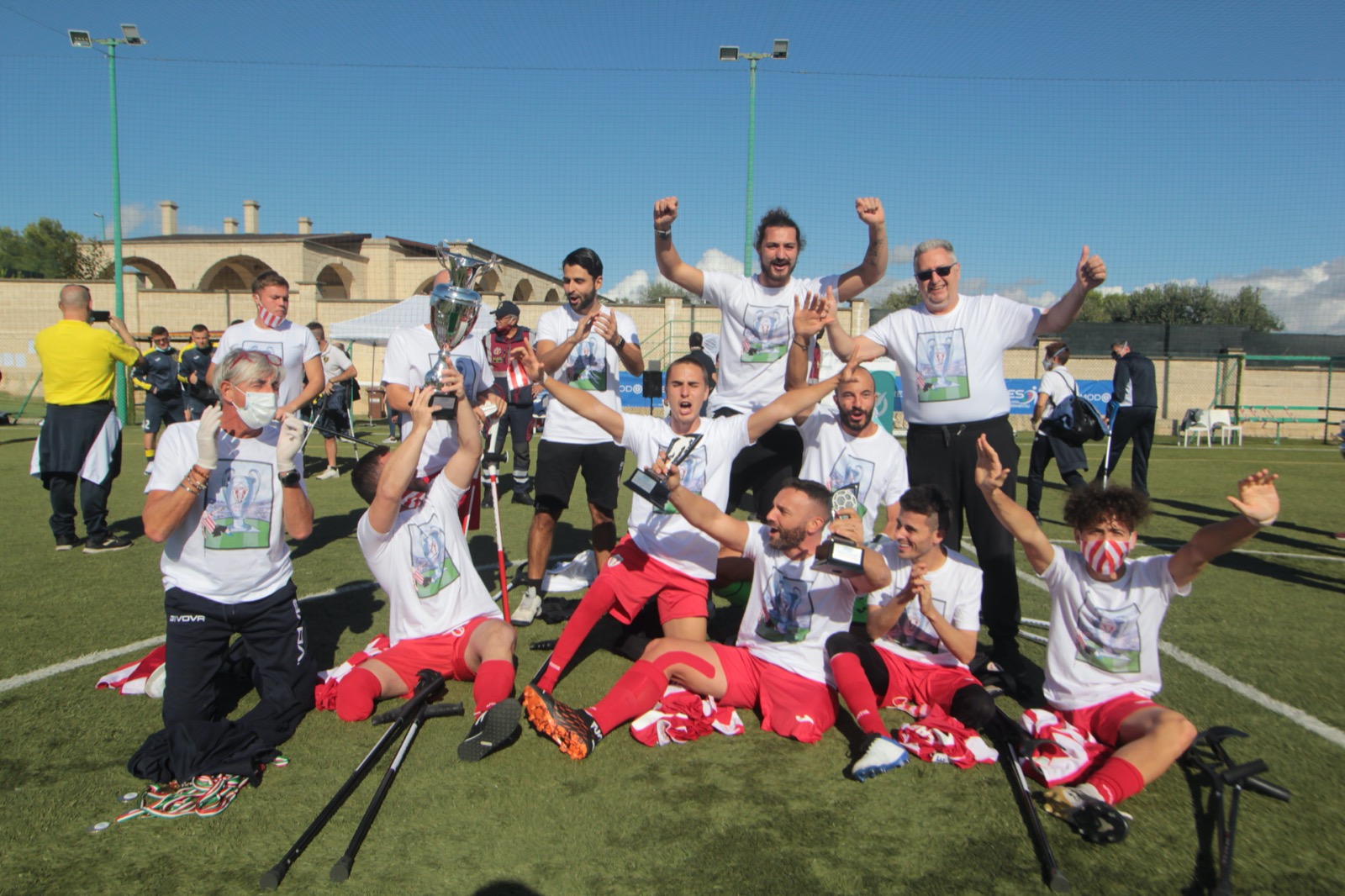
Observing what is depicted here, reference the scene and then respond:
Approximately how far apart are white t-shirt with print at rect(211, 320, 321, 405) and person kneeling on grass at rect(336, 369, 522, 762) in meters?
2.16

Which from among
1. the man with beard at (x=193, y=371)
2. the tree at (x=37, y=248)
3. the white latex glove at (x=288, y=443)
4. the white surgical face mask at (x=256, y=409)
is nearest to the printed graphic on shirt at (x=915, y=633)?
the white latex glove at (x=288, y=443)

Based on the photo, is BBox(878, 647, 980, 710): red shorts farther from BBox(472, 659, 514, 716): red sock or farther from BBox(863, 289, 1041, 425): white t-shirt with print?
BBox(472, 659, 514, 716): red sock

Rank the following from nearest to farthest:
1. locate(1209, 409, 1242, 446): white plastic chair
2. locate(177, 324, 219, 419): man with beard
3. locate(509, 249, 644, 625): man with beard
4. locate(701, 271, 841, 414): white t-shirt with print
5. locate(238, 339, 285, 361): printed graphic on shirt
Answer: locate(701, 271, 841, 414): white t-shirt with print < locate(509, 249, 644, 625): man with beard < locate(238, 339, 285, 361): printed graphic on shirt < locate(177, 324, 219, 419): man with beard < locate(1209, 409, 1242, 446): white plastic chair

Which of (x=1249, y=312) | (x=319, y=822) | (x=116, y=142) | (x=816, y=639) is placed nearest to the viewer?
(x=319, y=822)

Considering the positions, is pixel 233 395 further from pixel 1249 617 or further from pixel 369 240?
pixel 369 240

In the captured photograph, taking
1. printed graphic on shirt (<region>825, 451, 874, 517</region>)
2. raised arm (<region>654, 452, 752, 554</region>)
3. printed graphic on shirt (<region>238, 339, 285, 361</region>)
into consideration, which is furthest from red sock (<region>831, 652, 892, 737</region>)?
printed graphic on shirt (<region>238, 339, 285, 361</region>)

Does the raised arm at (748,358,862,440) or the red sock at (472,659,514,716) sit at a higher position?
the raised arm at (748,358,862,440)

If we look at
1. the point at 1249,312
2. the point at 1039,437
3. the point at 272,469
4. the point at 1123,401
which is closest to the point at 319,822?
the point at 272,469

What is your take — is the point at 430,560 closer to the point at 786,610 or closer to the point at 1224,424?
the point at 786,610

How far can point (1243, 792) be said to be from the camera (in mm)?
2984

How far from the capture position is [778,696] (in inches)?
140

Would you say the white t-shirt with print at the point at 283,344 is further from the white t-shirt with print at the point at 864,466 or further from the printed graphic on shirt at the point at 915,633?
the printed graphic on shirt at the point at 915,633

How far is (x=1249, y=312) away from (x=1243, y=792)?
208 feet

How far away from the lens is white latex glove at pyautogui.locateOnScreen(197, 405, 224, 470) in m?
3.17
